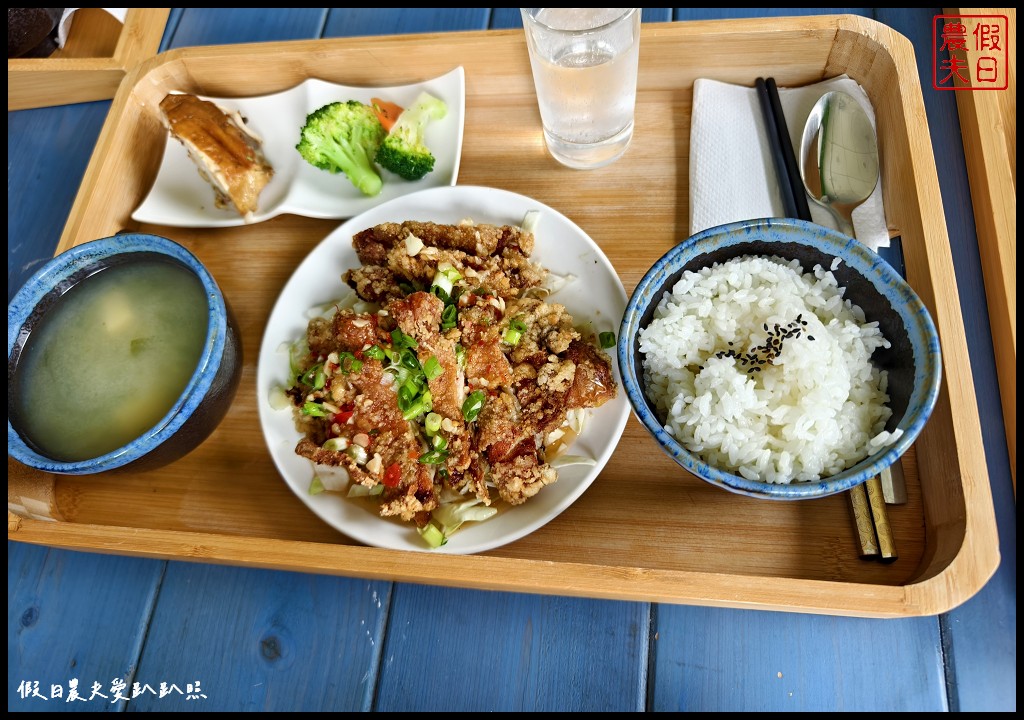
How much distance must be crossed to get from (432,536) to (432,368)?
0.46m

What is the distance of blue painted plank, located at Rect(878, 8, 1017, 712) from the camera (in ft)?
6.28

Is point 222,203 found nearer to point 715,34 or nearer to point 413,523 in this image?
point 413,523

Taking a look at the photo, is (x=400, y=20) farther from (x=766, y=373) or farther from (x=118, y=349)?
(x=766, y=373)

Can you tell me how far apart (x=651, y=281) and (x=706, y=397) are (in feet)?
1.10

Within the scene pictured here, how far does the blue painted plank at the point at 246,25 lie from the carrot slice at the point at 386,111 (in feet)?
2.77

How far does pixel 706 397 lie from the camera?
1688 mm

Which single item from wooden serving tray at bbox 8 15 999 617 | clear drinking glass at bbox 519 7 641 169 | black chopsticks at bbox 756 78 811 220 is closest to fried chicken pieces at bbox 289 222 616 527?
wooden serving tray at bbox 8 15 999 617

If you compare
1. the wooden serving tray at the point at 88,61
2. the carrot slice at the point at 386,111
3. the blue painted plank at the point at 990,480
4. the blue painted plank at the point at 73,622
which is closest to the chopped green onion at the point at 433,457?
the blue painted plank at the point at 73,622

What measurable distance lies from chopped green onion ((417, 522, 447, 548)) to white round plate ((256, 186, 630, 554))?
2 cm

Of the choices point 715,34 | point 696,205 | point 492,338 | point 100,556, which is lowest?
point 100,556

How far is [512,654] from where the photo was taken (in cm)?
208

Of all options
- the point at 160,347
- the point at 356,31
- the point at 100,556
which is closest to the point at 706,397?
the point at 160,347

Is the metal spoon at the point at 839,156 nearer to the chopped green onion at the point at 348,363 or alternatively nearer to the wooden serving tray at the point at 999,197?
the wooden serving tray at the point at 999,197

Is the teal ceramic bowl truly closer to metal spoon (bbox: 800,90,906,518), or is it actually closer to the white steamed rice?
the white steamed rice
